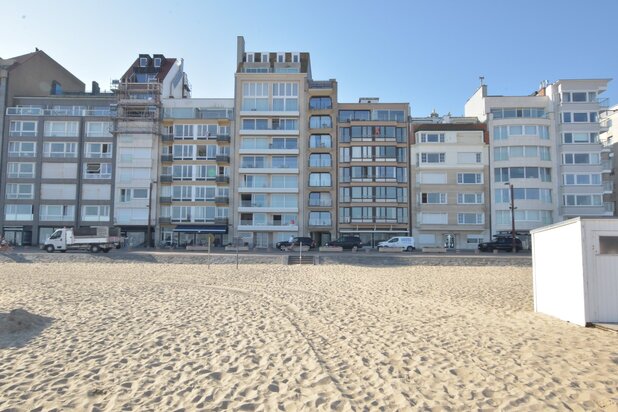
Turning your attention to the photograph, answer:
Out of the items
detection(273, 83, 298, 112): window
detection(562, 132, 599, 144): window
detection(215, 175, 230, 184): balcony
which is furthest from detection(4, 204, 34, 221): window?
detection(562, 132, 599, 144): window

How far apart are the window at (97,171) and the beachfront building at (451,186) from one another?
127ft

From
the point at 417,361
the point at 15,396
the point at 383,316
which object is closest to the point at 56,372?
the point at 15,396

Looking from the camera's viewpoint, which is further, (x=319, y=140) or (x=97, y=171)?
(x=319, y=140)

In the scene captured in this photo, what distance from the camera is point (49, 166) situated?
55000mm

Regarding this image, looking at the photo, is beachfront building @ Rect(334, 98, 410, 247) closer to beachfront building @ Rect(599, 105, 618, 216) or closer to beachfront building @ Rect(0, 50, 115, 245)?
beachfront building @ Rect(599, 105, 618, 216)

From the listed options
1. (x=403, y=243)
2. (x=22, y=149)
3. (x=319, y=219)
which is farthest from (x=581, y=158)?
(x=22, y=149)

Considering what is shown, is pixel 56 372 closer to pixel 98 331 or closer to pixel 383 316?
pixel 98 331

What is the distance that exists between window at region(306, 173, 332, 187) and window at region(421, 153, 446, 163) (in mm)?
12239

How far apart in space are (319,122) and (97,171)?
2910 centimetres

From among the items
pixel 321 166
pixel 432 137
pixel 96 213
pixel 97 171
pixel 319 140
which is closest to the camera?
pixel 96 213

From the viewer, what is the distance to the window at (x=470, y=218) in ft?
177

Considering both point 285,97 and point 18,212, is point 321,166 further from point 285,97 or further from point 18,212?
point 18,212

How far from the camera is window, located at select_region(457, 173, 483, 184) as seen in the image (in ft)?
179

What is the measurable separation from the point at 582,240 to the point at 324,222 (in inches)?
1833
